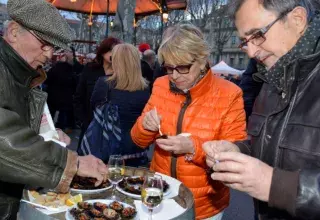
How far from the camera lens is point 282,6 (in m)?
1.90

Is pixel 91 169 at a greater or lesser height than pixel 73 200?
greater

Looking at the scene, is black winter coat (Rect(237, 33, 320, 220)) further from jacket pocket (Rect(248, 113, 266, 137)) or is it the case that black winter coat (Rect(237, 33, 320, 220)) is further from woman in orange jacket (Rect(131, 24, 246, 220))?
woman in orange jacket (Rect(131, 24, 246, 220))

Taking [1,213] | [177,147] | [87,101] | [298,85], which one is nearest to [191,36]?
[177,147]

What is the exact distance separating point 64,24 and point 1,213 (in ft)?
4.26

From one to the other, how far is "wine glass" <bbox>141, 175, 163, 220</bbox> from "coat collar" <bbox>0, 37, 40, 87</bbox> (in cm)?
103

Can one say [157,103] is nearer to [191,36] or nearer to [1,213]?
[191,36]

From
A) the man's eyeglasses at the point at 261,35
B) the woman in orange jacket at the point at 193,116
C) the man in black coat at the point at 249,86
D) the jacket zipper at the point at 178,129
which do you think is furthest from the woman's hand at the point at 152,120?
the man in black coat at the point at 249,86

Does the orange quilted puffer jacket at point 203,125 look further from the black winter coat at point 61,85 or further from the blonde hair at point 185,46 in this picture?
the black winter coat at point 61,85

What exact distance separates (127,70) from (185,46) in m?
1.55

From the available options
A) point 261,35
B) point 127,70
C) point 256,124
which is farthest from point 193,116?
point 127,70

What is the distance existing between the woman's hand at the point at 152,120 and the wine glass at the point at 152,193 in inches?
31.1

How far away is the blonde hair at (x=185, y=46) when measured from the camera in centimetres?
302

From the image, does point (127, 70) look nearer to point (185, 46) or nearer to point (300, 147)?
point (185, 46)

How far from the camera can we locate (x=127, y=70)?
174 inches
